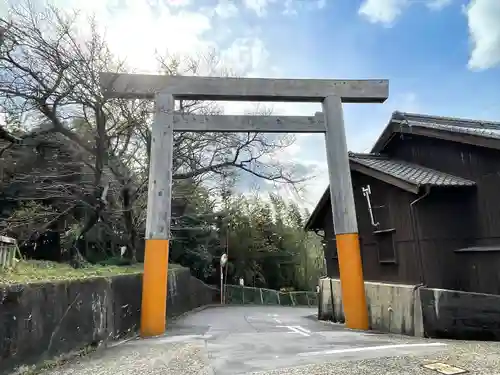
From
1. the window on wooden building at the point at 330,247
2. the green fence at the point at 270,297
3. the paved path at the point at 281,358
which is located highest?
the window on wooden building at the point at 330,247

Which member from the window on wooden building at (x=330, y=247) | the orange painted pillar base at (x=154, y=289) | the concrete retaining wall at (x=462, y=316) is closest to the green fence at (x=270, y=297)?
the window on wooden building at (x=330, y=247)

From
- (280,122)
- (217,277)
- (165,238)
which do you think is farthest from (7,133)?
(217,277)

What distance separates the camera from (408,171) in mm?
8586

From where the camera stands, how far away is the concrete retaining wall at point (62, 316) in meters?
3.56

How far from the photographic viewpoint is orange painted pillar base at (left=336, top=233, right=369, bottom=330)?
750 centimetres

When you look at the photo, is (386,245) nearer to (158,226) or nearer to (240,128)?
(240,128)

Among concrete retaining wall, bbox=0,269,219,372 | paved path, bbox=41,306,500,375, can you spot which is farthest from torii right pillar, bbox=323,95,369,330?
concrete retaining wall, bbox=0,269,219,372

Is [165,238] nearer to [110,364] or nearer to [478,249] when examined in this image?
[110,364]

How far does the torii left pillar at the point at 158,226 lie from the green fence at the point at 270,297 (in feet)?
50.7

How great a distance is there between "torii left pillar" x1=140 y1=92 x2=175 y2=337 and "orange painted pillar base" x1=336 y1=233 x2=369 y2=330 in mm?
3779

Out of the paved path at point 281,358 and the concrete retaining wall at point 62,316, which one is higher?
the concrete retaining wall at point 62,316

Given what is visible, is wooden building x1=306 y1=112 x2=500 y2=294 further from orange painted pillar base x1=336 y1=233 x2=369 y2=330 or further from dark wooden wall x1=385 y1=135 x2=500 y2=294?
orange painted pillar base x1=336 y1=233 x2=369 y2=330

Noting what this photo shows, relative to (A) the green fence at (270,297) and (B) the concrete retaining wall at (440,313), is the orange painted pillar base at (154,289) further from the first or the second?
(A) the green fence at (270,297)

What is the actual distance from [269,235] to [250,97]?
59.7ft
